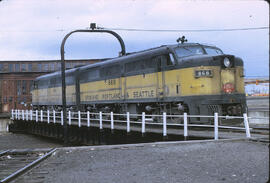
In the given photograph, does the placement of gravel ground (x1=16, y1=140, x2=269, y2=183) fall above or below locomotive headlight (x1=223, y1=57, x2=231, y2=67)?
below

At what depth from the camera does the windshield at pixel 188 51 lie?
14938mm

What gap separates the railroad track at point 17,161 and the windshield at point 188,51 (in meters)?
7.20

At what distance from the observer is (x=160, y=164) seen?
7.86 meters

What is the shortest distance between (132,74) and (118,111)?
3.12 m

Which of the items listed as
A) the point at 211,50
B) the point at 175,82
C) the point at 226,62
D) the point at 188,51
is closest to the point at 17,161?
the point at 175,82

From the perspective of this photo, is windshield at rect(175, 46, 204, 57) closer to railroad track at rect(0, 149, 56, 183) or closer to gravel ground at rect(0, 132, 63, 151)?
railroad track at rect(0, 149, 56, 183)

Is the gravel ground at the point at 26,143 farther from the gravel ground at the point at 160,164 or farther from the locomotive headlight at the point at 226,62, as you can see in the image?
the locomotive headlight at the point at 226,62

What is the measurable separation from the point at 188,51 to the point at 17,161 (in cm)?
880

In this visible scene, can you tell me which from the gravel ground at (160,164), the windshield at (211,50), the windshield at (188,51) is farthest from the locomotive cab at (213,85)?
the gravel ground at (160,164)

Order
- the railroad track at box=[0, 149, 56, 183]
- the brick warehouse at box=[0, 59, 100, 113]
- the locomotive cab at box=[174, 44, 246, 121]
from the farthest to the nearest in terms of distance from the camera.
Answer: the brick warehouse at box=[0, 59, 100, 113], the locomotive cab at box=[174, 44, 246, 121], the railroad track at box=[0, 149, 56, 183]

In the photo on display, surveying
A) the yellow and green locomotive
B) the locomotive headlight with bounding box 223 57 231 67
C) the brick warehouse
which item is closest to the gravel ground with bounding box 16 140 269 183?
the yellow and green locomotive

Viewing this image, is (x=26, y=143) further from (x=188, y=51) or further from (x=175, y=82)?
(x=188, y=51)

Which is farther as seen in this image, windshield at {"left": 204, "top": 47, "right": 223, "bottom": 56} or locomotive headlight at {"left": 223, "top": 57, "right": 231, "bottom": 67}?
windshield at {"left": 204, "top": 47, "right": 223, "bottom": 56}

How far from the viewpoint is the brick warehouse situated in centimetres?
5522
